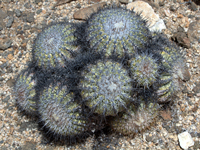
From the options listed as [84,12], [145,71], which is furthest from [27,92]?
[84,12]

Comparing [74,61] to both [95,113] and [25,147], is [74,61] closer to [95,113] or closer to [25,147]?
[95,113]

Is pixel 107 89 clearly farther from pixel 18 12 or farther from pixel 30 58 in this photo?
pixel 18 12

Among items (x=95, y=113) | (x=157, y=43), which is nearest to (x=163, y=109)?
(x=157, y=43)

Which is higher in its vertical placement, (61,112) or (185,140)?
(61,112)

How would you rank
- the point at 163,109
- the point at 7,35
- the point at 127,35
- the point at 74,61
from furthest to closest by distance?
1. the point at 7,35
2. the point at 163,109
3. the point at 74,61
4. the point at 127,35

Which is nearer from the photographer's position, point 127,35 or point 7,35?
point 127,35

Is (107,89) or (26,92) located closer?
(107,89)

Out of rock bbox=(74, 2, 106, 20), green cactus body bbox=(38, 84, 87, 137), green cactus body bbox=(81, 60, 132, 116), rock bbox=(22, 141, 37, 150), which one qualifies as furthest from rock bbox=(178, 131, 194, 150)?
rock bbox=(74, 2, 106, 20)
